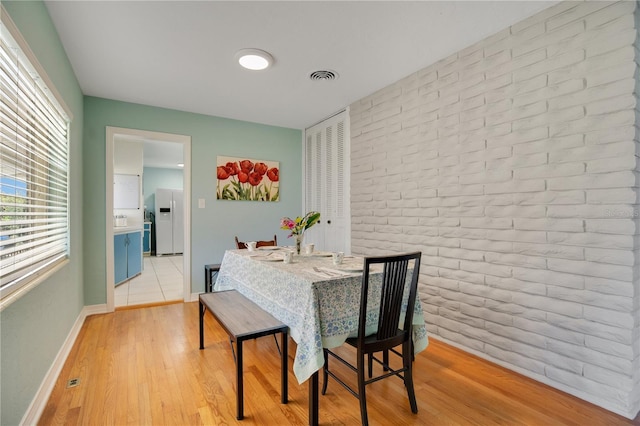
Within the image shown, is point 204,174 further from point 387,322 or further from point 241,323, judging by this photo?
point 387,322

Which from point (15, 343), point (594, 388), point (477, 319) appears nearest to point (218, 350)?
point (15, 343)

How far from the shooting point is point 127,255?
5000mm

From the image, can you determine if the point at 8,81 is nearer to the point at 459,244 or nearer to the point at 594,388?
the point at 459,244

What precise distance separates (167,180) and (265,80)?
695 centimetres

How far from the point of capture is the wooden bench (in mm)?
1685

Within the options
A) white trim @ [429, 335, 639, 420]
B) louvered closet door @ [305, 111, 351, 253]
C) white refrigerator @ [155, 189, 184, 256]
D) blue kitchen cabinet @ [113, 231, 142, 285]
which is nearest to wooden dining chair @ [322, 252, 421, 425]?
white trim @ [429, 335, 639, 420]

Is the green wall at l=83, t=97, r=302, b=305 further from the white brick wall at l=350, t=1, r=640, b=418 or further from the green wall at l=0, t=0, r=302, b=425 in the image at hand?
the white brick wall at l=350, t=1, r=640, b=418

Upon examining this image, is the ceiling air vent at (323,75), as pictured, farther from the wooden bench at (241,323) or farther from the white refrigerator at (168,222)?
the white refrigerator at (168,222)

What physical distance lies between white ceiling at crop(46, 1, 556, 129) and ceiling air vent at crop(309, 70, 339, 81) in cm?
5

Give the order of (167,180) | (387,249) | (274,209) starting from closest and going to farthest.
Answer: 1. (387,249)
2. (274,209)
3. (167,180)

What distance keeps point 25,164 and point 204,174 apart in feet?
7.95

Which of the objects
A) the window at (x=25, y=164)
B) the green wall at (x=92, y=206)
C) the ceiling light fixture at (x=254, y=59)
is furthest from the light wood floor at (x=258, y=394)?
the ceiling light fixture at (x=254, y=59)

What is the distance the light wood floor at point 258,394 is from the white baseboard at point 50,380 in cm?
4

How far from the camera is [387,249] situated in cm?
320
